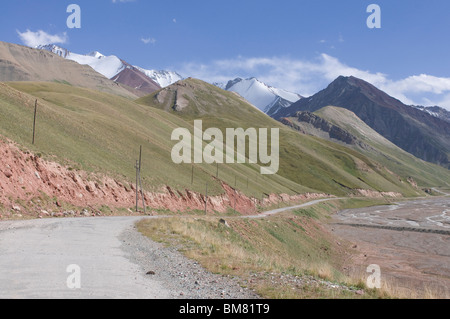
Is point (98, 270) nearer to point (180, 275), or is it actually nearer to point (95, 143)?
point (180, 275)

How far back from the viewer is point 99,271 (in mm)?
11312

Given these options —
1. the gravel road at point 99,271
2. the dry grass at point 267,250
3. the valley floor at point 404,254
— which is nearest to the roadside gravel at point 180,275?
the gravel road at point 99,271

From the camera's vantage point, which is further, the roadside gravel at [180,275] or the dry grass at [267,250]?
the dry grass at [267,250]

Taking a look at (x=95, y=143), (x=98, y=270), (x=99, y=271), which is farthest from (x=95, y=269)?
(x=95, y=143)

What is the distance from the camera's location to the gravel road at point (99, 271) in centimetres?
900

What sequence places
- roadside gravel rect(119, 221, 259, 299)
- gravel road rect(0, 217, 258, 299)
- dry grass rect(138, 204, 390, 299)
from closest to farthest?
gravel road rect(0, 217, 258, 299) → roadside gravel rect(119, 221, 259, 299) → dry grass rect(138, 204, 390, 299)

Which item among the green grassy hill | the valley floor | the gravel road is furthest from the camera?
the green grassy hill

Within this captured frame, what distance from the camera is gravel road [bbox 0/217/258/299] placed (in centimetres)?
900

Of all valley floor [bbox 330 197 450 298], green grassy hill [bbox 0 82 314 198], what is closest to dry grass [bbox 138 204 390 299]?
valley floor [bbox 330 197 450 298]

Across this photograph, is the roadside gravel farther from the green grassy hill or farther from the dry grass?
the green grassy hill

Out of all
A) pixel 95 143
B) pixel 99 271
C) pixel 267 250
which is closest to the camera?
pixel 99 271

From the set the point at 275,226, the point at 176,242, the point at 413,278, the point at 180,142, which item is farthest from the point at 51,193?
the point at 180,142

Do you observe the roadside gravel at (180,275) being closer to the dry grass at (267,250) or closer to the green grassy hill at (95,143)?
the dry grass at (267,250)
